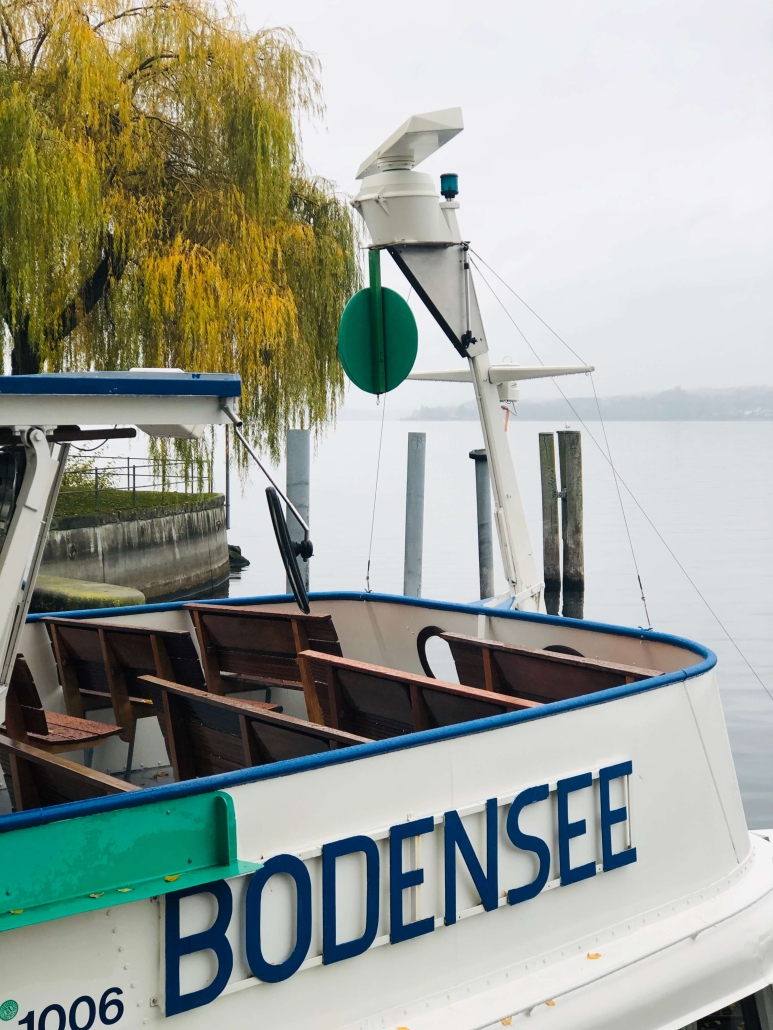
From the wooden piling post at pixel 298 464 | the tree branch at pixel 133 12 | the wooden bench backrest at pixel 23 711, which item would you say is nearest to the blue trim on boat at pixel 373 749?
the wooden bench backrest at pixel 23 711

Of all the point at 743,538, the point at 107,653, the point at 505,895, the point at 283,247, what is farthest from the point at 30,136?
the point at 743,538

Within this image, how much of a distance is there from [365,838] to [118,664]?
7.92 feet

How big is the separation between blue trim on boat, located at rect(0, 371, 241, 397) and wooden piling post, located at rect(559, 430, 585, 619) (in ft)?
53.2

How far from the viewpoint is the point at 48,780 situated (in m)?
3.76

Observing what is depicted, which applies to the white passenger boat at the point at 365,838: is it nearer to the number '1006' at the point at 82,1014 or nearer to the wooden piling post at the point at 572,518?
the number '1006' at the point at 82,1014

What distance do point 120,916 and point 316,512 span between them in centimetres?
5870

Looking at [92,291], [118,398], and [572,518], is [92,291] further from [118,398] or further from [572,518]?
[118,398]

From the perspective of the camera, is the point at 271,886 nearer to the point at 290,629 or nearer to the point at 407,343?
the point at 290,629

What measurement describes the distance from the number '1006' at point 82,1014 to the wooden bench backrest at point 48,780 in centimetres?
57

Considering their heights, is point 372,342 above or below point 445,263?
below

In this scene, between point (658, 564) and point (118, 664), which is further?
point (658, 564)

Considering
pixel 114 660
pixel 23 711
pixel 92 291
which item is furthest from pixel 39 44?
pixel 23 711

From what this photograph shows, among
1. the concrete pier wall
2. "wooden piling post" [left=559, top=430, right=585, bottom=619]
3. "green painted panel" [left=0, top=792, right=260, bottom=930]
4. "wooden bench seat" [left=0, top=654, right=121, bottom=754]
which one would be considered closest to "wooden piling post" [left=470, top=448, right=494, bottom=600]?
"wooden piling post" [left=559, top=430, right=585, bottom=619]

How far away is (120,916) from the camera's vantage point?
314 cm
